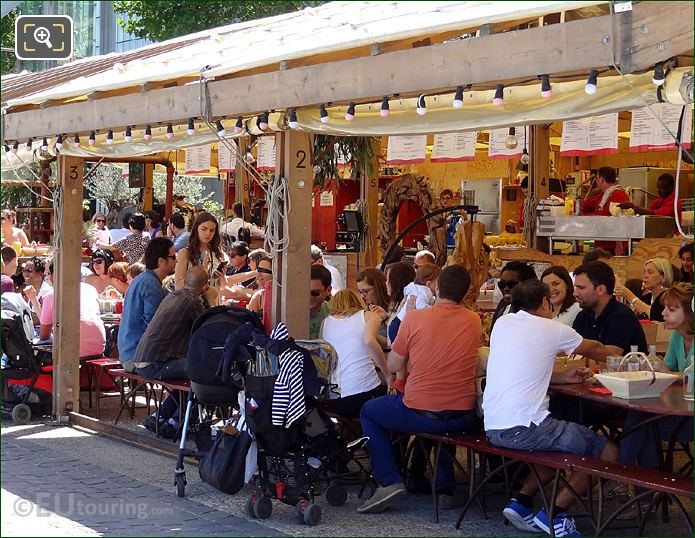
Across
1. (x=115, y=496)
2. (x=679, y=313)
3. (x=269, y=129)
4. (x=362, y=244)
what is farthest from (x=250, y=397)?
(x=362, y=244)

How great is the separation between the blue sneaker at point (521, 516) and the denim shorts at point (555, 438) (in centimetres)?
36

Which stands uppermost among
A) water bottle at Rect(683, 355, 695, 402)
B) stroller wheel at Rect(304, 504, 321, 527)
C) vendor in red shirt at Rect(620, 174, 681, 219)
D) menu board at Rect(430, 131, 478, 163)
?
menu board at Rect(430, 131, 478, 163)

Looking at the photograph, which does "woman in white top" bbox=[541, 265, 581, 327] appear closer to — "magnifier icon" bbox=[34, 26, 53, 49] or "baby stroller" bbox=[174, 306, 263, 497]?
"baby stroller" bbox=[174, 306, 263, 497]

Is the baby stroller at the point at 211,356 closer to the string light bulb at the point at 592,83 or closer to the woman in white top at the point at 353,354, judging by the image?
the woman in white top at the point at 353,354

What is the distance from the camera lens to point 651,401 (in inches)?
227

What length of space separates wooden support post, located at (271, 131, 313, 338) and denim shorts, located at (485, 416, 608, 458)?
5.85 ft

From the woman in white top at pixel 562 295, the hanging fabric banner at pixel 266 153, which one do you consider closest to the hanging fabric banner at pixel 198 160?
the hanging fabric banner at pixel 266 153

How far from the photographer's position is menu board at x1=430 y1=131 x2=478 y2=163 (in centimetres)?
1345

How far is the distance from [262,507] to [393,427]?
0.91 m

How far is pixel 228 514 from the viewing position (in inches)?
256

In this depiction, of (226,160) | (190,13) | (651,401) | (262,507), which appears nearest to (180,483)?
(262,507)

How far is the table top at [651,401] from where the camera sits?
5516 millimetres

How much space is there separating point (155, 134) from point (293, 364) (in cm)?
319

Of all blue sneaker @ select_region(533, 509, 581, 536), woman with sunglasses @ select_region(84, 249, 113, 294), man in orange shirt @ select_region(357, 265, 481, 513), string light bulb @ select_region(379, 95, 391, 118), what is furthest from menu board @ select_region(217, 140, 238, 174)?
blue sneaker @ select_region(533, 509, 581, 536)
